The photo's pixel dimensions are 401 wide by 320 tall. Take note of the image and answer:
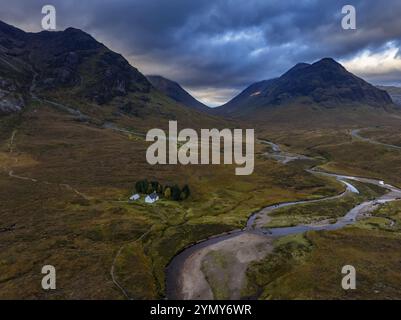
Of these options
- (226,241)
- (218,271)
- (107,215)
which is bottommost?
(218,271)

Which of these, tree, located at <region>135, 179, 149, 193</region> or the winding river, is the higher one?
tree, located at <region>135, 179, 149, 193</region>

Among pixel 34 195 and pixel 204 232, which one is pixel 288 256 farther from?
pixel 34 195

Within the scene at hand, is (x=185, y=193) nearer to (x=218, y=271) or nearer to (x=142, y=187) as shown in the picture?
(x=142, y=187)

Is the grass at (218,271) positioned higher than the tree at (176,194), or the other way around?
the tree at (176,194)

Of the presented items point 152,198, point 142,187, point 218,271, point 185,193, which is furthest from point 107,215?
point 218,271

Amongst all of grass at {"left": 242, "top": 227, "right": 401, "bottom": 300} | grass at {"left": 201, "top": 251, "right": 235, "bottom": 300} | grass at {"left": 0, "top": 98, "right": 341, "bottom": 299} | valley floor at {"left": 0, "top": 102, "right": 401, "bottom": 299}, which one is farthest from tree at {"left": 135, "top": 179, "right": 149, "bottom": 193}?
grass at {"left": 242, "top": 227, "right": 401, "bottom": 300}

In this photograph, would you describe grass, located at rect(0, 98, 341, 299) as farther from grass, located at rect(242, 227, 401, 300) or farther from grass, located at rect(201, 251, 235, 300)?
grass, located at rect(242, 227, 401, 300)

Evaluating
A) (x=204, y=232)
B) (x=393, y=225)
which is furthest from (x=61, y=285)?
(x=393, y=225)

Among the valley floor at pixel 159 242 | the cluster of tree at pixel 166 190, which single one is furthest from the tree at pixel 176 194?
the valley floor at pixel 159 242

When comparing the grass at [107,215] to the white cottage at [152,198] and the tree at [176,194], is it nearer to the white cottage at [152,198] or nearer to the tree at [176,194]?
the white cottage at [152,198]
